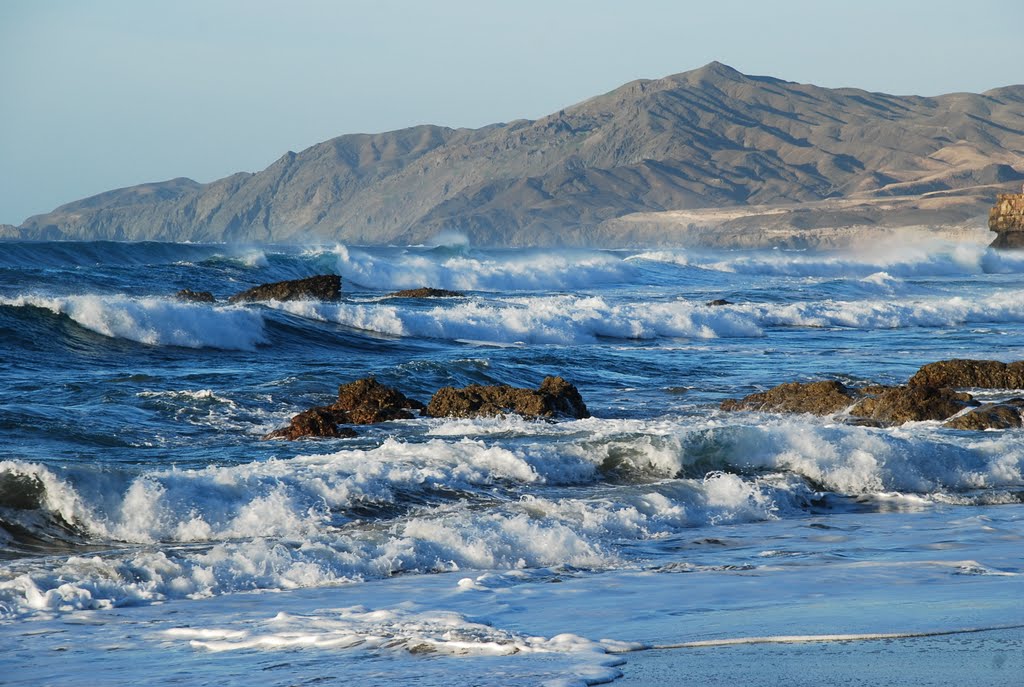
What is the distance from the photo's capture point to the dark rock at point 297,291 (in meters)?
27.7

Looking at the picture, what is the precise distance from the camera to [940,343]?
25.0 m

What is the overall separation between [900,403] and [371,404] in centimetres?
561

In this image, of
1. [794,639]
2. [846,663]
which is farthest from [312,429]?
[846,663]

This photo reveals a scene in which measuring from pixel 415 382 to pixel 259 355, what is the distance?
4.87m

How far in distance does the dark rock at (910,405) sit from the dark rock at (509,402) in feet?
9.92

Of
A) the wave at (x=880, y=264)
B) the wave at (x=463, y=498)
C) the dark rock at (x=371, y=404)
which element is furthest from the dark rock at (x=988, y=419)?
the wave at (x=880, y=264)

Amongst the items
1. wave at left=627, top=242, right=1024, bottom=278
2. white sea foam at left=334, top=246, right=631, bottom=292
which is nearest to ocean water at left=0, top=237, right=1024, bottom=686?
white sea foam at left=334, top=246, right=631, bottom=292

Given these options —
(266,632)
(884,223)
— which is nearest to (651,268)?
(266,632)

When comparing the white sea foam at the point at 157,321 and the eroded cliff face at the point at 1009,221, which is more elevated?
the eroded cliff face at the point at 1009,221

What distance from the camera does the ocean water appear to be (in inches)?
240

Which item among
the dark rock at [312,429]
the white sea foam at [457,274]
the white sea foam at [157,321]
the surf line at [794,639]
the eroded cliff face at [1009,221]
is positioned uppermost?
the eroded cliff face at [1009,221]

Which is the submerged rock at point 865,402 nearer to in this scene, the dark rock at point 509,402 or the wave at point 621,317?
the dark rock at point 509,402

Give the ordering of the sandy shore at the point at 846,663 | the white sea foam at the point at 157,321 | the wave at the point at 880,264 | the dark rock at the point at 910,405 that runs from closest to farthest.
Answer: the sandy shore at the point at 846,663, the dark rock at the point at 910,405, the white sea foam at the point at 157,321, the wave at the point at 880,264

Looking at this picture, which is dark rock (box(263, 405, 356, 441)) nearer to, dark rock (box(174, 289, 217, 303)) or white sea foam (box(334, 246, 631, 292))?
dark rock (box(174, 289, 217, 303))
